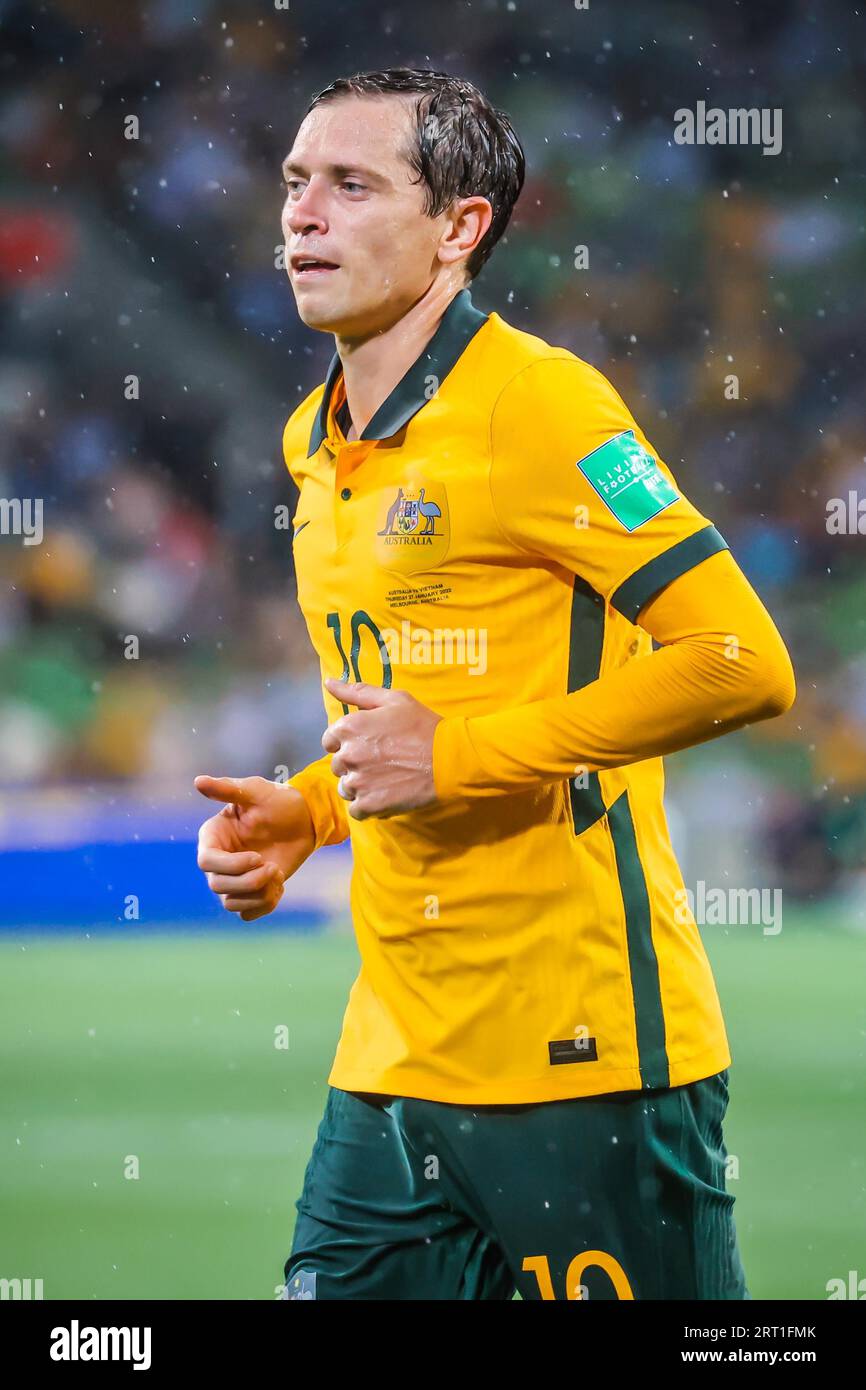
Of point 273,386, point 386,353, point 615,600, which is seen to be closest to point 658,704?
point 615,600

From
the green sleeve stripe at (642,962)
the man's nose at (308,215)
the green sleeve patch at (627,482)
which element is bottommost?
the green sleeve stripe at (642,962)

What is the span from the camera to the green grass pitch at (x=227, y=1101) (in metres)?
2.99

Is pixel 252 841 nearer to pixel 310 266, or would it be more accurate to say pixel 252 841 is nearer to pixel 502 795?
pixel 502 795

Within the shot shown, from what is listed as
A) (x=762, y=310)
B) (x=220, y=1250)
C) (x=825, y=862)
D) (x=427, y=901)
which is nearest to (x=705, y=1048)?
(x=427, y=901)

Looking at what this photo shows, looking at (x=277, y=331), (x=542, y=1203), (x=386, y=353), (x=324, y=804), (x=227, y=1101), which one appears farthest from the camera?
(x=277, y=331)

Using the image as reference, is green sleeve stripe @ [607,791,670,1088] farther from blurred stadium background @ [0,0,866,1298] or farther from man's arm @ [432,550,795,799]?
blurred stadium background @ [0,0,866,1298]

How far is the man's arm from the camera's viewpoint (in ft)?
5.12

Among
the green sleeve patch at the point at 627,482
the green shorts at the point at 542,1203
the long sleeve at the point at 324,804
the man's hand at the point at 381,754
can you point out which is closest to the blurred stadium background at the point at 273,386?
the long sleeve at the point at 324,804

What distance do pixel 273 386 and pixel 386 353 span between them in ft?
13.4

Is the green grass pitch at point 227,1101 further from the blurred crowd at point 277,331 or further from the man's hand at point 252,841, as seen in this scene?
the man's hand at point 252,841

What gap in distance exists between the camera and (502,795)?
1663mm

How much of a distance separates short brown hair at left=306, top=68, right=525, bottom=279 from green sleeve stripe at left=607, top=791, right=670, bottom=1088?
0.70m

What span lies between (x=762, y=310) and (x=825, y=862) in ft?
6.60

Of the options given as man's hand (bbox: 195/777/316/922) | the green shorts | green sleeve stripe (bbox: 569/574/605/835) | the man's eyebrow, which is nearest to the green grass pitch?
the green shorts
